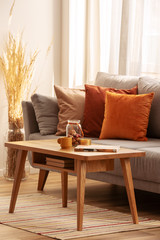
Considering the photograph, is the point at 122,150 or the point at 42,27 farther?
the point at 42,27

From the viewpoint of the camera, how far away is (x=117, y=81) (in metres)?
4.33

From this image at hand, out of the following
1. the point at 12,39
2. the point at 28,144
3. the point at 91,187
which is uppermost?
the point at 12,39

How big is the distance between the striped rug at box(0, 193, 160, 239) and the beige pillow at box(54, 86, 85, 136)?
743 mm

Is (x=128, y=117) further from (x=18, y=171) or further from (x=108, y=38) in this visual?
(x=108, y=38)

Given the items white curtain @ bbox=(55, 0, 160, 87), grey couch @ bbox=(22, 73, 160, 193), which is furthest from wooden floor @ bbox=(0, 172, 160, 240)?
white curtain @ bbox=(55, 0, 160, 87)

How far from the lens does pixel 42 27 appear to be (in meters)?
5.21

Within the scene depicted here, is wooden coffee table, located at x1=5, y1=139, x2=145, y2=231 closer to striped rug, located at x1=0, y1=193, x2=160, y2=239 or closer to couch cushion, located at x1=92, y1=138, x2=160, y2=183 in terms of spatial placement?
striped rug, located at x1=0, y1=193, x2=160, y2=239

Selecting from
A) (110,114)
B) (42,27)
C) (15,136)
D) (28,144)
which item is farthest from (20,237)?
(42,27)

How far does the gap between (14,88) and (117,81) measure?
39.6 inches

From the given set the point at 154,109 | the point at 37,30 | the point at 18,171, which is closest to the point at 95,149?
the point at 18,171

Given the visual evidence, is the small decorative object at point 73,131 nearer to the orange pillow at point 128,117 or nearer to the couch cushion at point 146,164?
the couch cushion at point 146,164

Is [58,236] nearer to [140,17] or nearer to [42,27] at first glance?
[140,17]

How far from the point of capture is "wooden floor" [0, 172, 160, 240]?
2840mm

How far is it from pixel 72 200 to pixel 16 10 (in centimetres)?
217
